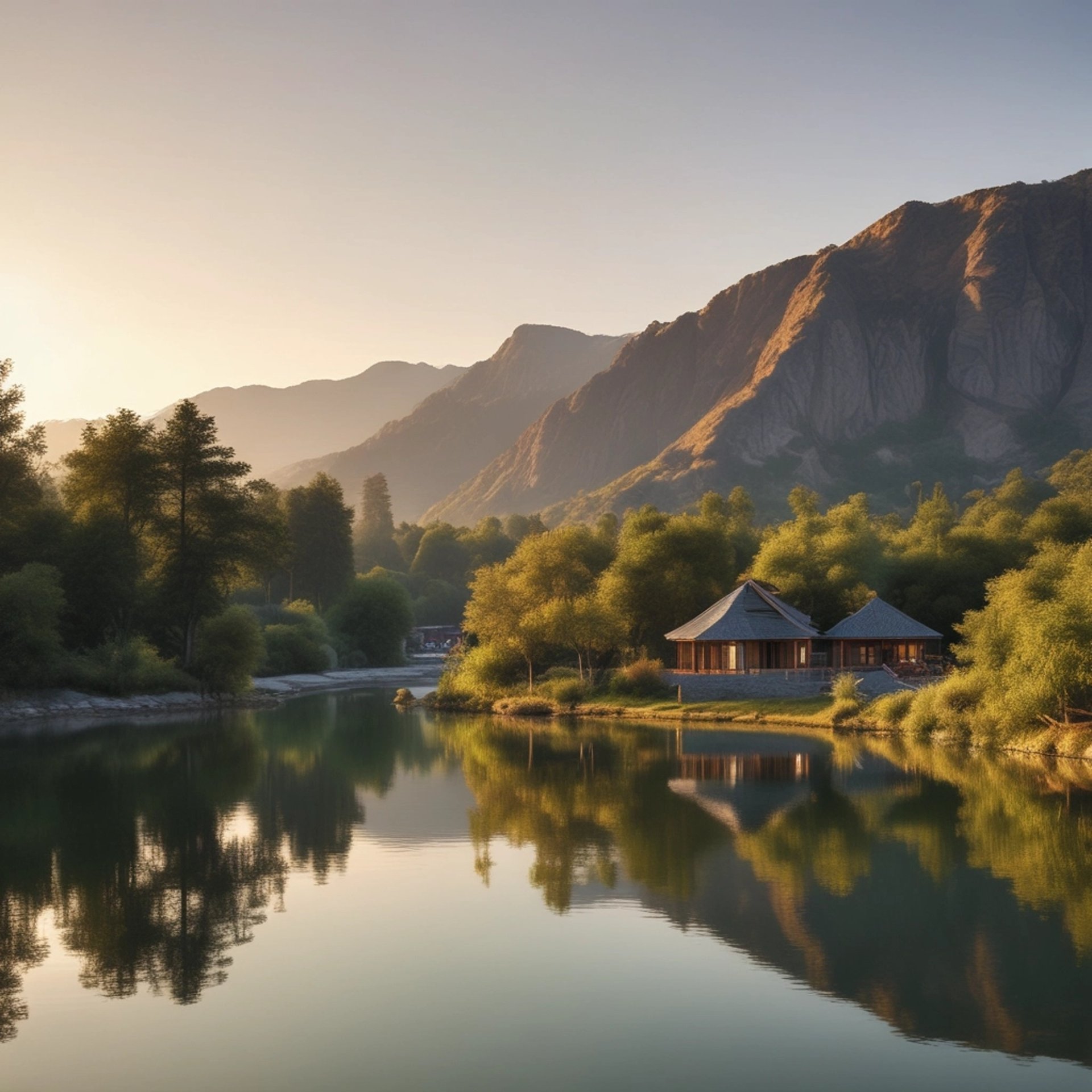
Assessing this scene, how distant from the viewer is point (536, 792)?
32594mm

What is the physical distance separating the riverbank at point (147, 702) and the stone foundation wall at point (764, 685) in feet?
79.7

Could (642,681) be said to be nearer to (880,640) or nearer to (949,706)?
(880,640)

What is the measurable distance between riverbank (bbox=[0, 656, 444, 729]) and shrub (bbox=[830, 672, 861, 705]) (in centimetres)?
3163

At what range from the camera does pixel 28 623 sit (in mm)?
52938

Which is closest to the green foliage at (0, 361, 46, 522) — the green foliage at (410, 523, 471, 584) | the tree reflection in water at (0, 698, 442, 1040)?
the tree reflection in water at (0, 698, 442, 1040)

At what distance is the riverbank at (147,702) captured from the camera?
55188 millimetres

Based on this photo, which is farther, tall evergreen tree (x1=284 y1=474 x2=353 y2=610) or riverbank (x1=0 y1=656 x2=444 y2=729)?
tall evergreen tree (x1=284 y1=474 x2=353 y2=610)

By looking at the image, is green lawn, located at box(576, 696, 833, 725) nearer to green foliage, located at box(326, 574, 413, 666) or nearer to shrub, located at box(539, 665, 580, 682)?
shrub, located at box(539, 665, 580, 682)

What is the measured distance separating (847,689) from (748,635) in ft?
27.3

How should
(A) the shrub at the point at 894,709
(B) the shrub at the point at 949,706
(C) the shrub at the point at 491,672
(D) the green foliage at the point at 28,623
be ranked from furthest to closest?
(C) the shrub at the point at 491,672 < (D) the green foliage at the point at 28,623 < (A) the shrub at the point at 894,709 < (B) the shrub at the point at 949,706

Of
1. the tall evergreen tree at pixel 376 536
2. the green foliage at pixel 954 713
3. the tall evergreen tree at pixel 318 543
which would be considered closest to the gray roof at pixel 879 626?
A: the green foliage at pixel 954 713

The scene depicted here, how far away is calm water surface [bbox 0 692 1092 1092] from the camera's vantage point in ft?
40.9

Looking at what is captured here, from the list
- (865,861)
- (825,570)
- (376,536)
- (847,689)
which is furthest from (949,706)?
(376,536)

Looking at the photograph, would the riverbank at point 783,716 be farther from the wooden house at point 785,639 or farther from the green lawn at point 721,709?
the wooden house at point 785,639
